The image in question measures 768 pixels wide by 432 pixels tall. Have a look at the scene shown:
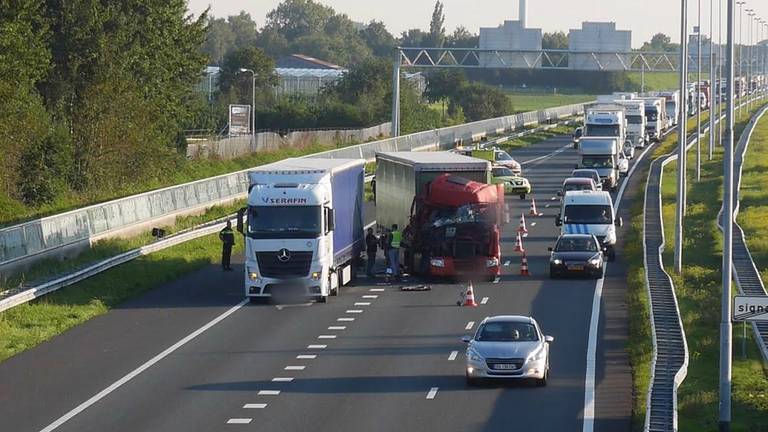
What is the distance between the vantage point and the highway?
2489 cm

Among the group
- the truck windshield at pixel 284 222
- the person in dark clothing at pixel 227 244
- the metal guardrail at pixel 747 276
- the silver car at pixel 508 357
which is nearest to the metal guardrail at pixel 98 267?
the person in dark clothing at pixel 227 244

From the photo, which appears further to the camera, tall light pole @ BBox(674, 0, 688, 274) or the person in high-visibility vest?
tall light pole @ BBox(674, 0, 688, 274)

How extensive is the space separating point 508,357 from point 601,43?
318 feet

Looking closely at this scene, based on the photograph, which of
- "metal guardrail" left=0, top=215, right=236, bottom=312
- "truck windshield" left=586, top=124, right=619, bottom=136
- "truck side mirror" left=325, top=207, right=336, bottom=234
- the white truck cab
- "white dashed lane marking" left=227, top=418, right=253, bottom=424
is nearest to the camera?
"white dashed lane marking" left=227, top=418, right=253, bottom=424

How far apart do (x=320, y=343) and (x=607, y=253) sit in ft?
60.3

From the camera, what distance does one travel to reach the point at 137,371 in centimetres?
Answer: 2956

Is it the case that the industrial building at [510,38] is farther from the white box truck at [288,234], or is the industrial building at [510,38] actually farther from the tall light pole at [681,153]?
the white box truck at [288,234]

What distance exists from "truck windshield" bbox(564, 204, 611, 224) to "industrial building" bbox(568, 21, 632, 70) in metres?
71.3

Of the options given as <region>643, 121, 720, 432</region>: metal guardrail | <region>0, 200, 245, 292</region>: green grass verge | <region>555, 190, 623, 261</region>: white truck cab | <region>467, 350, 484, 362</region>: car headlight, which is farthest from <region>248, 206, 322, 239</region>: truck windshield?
<region>555, 190, 623, 261</region>: white truck cab

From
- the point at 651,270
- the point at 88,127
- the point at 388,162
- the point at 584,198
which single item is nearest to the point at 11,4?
the point at 88,127

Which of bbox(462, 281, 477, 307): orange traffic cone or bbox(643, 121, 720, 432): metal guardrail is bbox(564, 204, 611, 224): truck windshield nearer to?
bbox(643, 121, 720, 432): metal guardrail

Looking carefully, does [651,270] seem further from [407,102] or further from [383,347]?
[407,102]

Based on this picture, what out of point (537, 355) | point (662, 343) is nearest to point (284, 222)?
point (662, 343)

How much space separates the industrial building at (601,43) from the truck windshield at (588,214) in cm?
7135
